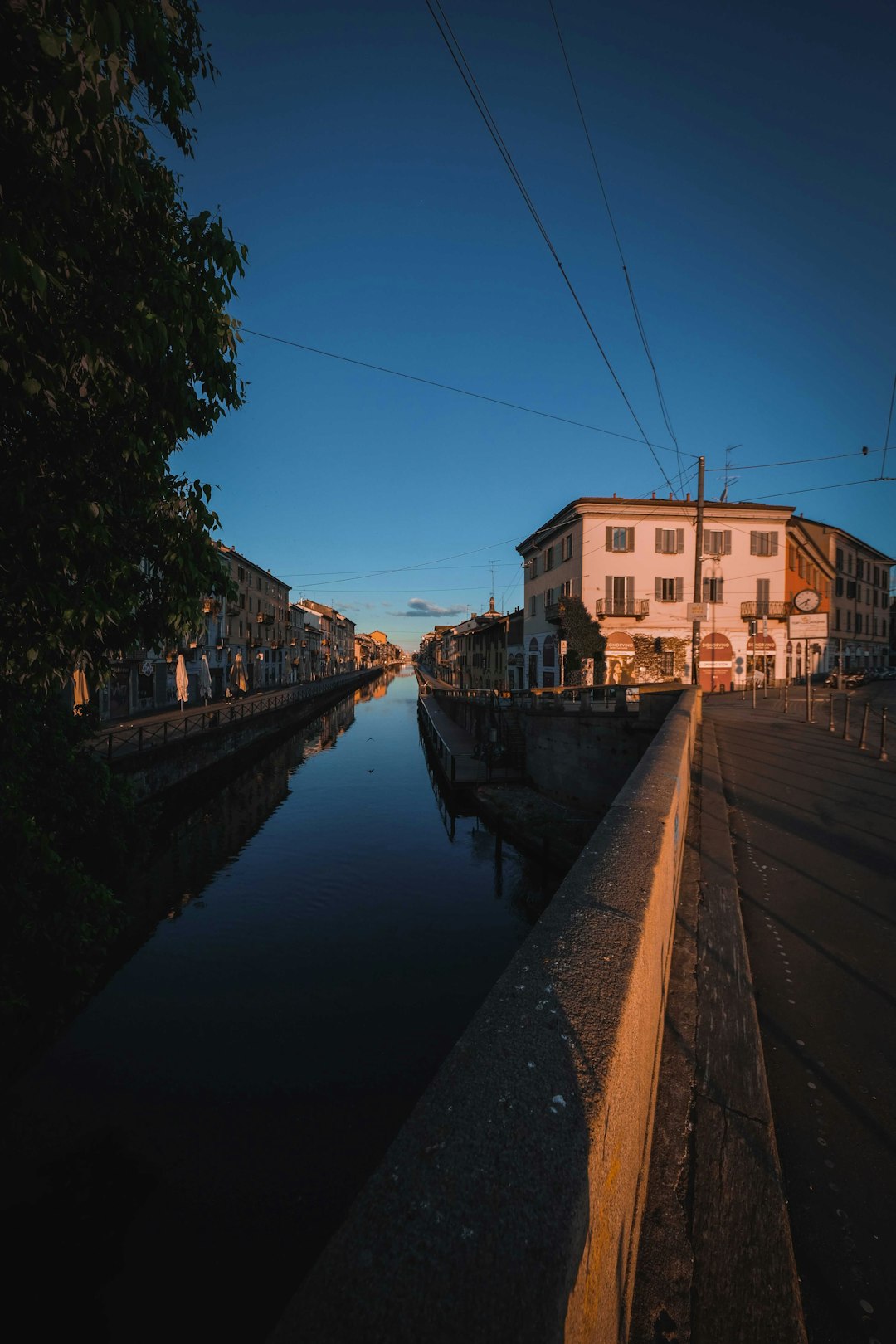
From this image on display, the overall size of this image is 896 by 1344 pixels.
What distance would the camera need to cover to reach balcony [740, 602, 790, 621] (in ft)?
108

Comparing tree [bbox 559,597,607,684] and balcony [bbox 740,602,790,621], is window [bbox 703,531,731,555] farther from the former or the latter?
tree [bbox 559,597,607,684]

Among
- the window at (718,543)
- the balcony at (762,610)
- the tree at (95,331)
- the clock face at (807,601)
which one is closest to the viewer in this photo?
the tree at (95,331)

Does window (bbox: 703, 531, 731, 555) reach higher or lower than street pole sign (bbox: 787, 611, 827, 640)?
higher

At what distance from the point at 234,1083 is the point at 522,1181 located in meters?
8.34

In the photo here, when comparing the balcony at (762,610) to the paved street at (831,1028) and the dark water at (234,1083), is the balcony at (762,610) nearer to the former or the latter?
the dark water at (234,1083)

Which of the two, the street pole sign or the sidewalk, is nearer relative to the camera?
the sidewalk

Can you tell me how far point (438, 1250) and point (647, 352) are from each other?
13481 mm

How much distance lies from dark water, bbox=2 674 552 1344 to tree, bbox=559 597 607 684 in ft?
57.5

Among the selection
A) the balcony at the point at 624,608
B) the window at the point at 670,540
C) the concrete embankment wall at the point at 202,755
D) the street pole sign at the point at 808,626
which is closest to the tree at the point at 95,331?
the concrete embankment wall at the point at 202,755

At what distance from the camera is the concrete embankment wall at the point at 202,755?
17.6 meters

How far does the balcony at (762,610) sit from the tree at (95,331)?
34.0m

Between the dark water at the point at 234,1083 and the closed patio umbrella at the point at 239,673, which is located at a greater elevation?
the closed patio umbrella at the point at 239,673

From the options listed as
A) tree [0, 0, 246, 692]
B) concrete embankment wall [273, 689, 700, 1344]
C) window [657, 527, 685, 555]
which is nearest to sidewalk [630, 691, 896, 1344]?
concrete embankment wall [273, 689, 700, 1344]

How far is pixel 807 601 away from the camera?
30734mm
